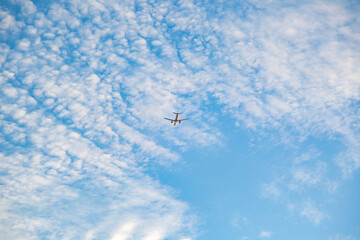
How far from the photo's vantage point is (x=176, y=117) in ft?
149
